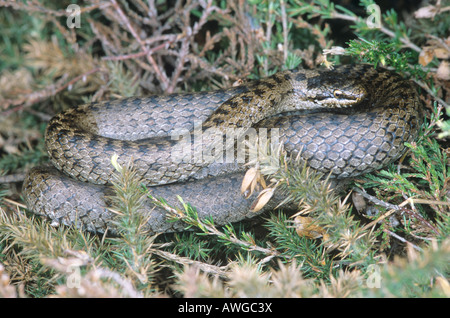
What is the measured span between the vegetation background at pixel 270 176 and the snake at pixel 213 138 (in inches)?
6.9

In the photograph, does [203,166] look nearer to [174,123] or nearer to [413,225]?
[174,123]

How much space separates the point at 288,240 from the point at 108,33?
327cm

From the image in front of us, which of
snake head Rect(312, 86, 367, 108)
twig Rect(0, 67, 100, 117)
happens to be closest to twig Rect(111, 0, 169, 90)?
twig Rect(0, 67, 100, 117)

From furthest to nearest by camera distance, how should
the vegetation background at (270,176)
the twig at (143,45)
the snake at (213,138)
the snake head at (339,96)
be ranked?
the twig at (143,45)
the snake head at (339,96)
the snake at (213,138)
the vegetation background at (270,176)

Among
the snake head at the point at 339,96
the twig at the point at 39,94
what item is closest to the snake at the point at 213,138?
the snake head at the point at 339,96

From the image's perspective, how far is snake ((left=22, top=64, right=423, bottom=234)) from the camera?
333 cm

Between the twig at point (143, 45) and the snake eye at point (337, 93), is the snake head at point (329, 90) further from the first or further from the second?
the twig at point (143, 45)

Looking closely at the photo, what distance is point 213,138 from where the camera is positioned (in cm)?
359

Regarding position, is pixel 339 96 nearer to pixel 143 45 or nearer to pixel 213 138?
pixel 213 138

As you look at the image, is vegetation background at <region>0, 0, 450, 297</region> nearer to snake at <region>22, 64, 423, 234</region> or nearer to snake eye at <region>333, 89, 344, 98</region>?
snake at <region>22, 64, 423, 234</region>

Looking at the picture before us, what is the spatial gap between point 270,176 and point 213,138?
101cm

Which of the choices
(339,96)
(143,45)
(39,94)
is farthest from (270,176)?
(39,94)

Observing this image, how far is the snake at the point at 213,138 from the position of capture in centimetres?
333
